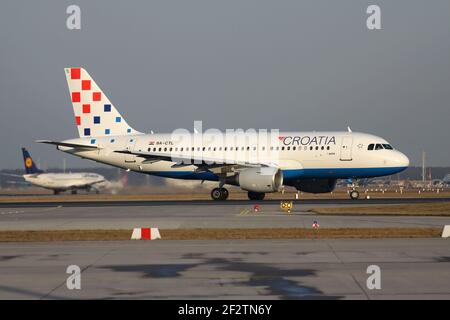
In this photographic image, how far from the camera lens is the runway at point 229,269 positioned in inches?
Result: 509

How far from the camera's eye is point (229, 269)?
52.5ft

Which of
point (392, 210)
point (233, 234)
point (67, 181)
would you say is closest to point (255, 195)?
Answer: point (392, 210)

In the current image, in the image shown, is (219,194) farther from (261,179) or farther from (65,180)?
(65,180)

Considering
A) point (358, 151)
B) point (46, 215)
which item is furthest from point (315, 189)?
point (46, 215)

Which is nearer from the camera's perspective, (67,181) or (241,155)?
(241,155)

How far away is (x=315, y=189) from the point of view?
4791cm

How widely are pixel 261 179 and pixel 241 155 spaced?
3998mm

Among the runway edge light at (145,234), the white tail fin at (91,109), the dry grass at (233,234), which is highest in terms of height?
the white tail fin at (91,109)

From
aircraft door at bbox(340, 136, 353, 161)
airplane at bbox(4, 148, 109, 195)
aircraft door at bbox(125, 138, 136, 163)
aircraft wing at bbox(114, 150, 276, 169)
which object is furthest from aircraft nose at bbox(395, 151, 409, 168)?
airplane at bbox(4, 148, 109, 195)

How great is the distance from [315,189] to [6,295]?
3633cm

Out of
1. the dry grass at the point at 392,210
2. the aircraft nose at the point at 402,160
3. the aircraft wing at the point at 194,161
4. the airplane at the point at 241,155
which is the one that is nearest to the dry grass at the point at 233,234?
the dry grass at the point at 392,210

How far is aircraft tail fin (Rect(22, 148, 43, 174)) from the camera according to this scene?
329 ft

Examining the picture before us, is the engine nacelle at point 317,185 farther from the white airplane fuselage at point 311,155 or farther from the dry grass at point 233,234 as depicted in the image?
the dry grass at point 233,234

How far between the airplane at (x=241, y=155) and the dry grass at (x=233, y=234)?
19.4 m
